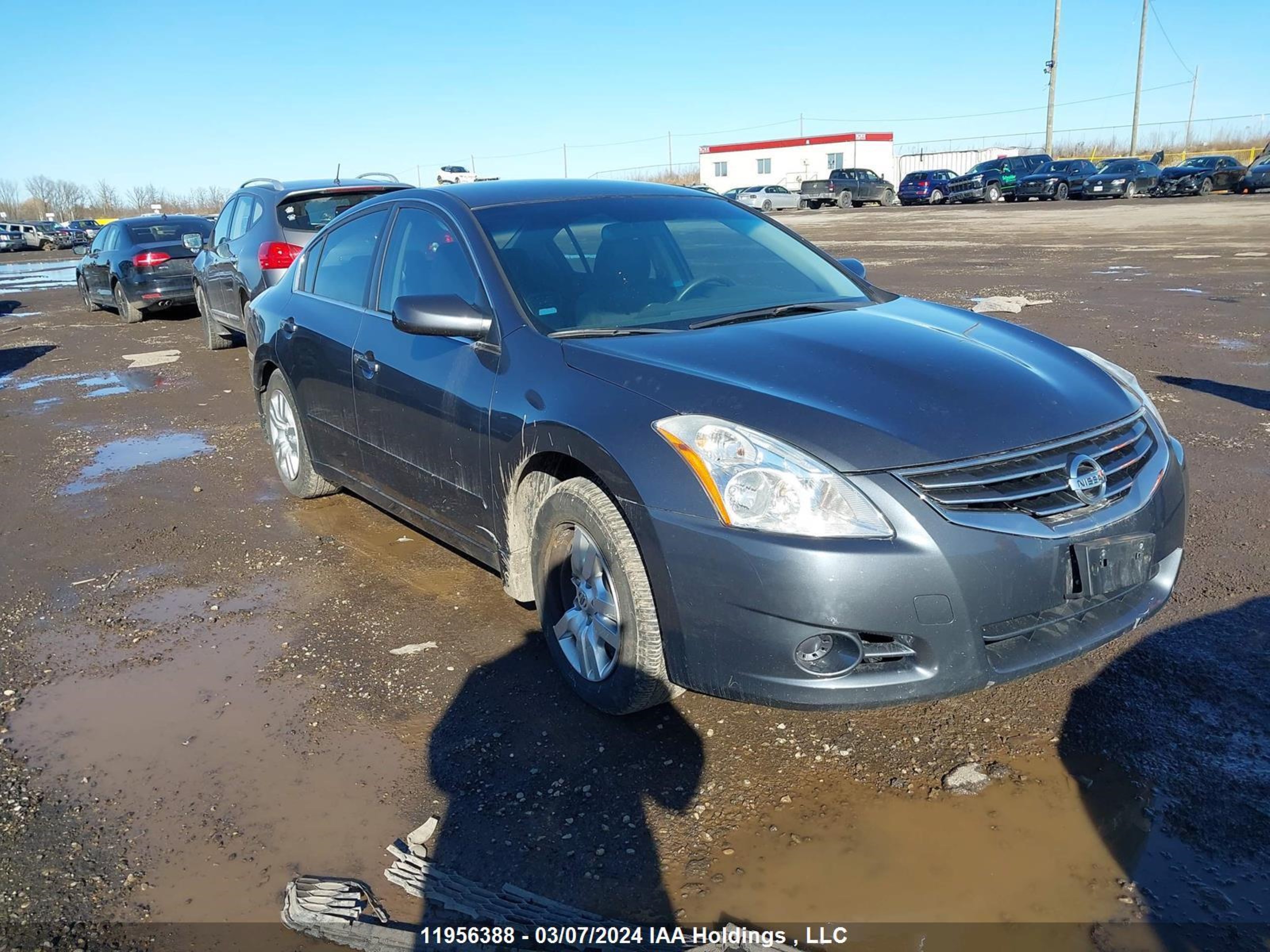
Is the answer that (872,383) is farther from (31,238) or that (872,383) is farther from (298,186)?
(31,238)

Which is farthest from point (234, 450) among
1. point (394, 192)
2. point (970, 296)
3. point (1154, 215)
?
point (1154, 215)

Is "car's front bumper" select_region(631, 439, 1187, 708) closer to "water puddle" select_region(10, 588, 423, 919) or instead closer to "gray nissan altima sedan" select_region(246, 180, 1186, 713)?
"gray nissan altima sedan" select_region(246, 180, 1186, 713)

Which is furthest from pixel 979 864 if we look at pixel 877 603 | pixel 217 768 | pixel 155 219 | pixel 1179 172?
pixel 1179 172

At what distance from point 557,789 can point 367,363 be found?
220 centimetres

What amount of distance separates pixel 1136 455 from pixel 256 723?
295 centimetres

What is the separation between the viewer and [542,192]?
14.1 ft

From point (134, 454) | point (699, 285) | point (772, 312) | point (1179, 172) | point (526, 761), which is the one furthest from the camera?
point (1179, 172)

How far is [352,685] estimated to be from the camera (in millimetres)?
3609

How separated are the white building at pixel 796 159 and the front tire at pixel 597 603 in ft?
199

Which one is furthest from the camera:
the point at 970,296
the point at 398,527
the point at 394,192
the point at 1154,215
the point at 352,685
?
the point at 1154,215

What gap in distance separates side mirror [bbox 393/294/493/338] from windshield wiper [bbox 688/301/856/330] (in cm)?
75

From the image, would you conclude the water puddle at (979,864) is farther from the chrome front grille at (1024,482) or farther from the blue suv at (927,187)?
the blue suv at (927,187)

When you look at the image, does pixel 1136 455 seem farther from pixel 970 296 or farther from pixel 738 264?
pixel 970 296

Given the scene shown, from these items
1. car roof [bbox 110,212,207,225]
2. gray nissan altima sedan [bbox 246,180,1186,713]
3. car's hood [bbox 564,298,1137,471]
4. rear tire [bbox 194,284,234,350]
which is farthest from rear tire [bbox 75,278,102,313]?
car's hood [bbox 564,298,1137,471]
